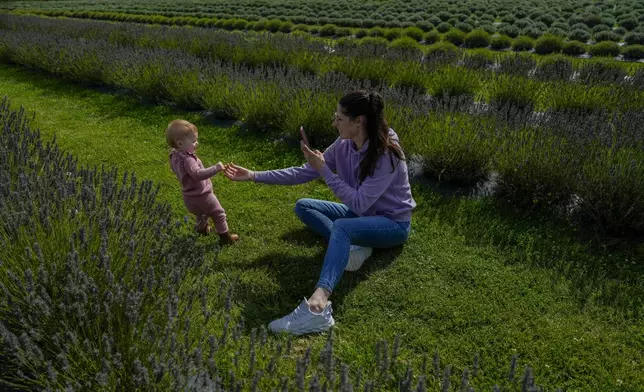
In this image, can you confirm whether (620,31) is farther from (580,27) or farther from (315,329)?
(315,329)

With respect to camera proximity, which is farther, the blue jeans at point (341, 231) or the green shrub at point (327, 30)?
the green shrub at point (327, 30)

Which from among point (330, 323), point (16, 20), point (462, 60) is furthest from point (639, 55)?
point (16, 20)

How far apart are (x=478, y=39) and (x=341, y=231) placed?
1212 centimetres

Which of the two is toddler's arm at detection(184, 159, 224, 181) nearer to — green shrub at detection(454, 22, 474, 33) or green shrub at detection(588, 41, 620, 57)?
green shrub at detection(588, 41, 620, 57)

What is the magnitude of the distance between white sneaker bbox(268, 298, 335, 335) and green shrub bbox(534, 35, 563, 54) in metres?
11.8

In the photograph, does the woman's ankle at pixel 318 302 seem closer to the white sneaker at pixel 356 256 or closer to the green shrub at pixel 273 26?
the white sneaker at pixel 356 256

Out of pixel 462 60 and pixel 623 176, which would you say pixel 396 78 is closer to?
pixel 462 60

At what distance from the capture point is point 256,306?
9.29 feet

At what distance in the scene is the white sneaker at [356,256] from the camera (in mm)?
3029

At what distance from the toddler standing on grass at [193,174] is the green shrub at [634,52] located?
37.9 ft

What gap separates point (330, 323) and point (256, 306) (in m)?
0.47

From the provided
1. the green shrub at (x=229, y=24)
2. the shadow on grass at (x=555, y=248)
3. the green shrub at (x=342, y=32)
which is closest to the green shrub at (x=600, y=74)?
the shadow on grass at (x=555, y=248)

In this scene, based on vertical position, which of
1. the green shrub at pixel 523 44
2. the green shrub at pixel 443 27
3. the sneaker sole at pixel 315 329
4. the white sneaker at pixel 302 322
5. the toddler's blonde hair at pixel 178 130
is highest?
the toddler's blonde hair at pixel 178 130

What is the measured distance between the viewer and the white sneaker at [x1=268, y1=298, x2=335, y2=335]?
2559 mm
